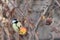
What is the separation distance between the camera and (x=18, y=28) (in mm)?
1424

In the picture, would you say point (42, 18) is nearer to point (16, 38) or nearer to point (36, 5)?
point (16, 38)

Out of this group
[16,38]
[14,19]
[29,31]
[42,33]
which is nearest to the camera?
[29,31]

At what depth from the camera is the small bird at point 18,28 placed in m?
1.36

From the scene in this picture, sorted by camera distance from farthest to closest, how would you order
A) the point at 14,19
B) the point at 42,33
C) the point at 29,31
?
the point at 42,33, the point at 14,19, the point at 29,31

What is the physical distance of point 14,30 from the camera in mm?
1390

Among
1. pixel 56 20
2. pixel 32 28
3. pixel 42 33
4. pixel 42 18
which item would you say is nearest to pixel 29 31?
pixel 32 28

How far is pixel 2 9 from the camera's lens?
1.45 metres

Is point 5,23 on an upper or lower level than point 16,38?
upper

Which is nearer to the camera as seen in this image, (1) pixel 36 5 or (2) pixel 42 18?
(2) pixel 42 18

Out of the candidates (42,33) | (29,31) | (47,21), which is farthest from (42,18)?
(42,33)

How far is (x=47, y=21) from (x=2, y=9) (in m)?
0.32

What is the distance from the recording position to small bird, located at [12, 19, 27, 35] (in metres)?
1.36

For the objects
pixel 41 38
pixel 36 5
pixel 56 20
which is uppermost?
pixel 36 5

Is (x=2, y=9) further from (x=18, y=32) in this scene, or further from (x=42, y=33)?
(x=42, y=33)
